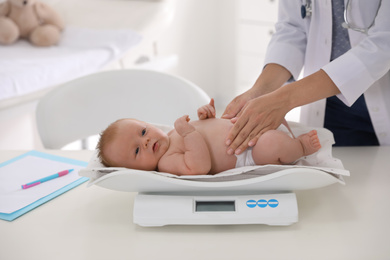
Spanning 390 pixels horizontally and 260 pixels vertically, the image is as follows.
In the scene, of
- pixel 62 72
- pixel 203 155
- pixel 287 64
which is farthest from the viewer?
pixel 62 72

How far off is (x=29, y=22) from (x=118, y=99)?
142 cm

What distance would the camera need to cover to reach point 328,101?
1408 millimetres

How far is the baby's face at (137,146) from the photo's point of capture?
104 centimetres

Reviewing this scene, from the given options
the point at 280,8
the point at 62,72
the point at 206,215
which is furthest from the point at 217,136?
the point at 62,72

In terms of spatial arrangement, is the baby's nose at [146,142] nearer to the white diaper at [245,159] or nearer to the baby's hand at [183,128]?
the baby's hand at [183,128]

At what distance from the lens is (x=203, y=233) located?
0.84m

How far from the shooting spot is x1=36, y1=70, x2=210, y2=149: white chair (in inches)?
58.5

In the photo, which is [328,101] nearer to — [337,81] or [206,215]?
[337,81]

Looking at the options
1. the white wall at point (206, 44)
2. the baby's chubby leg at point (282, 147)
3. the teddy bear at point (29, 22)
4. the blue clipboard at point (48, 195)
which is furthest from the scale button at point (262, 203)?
the white wall at point (206, 44)

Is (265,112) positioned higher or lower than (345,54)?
lower

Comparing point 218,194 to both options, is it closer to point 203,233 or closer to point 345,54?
point 203,233

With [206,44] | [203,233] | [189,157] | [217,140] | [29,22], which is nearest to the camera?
[203,233]

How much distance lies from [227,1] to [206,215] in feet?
9.97

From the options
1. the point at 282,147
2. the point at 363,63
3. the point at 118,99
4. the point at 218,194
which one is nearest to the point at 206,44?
the point at 118,99
